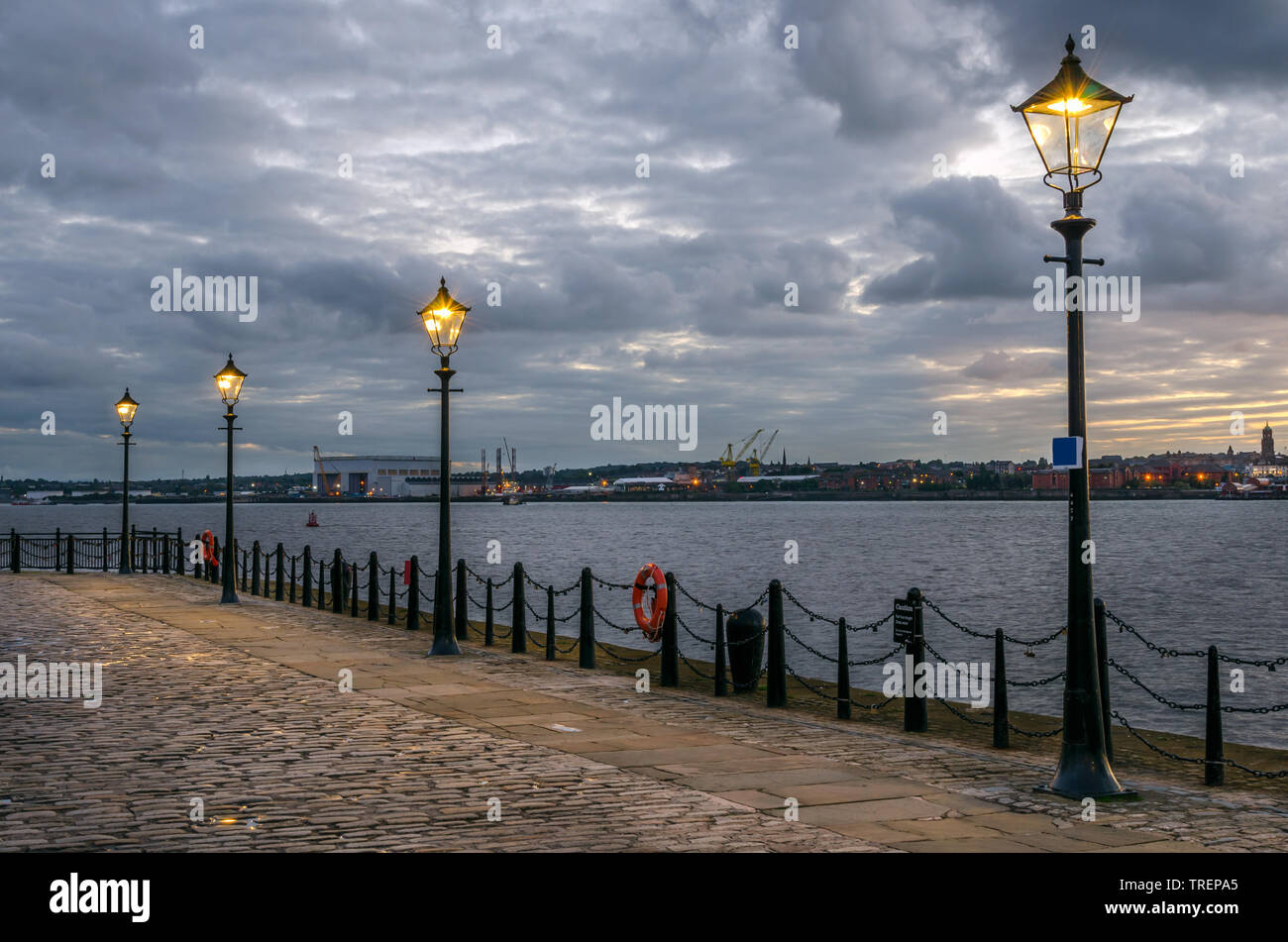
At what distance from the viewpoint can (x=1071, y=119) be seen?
8.41 m

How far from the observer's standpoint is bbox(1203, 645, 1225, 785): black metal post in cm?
951

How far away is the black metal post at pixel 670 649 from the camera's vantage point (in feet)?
48.8

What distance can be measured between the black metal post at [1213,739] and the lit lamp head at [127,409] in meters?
30.3

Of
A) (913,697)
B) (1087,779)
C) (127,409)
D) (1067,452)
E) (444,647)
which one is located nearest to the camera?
(1067,452)

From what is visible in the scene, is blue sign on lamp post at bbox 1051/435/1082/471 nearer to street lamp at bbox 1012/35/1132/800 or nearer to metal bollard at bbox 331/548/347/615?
street lamp at bbox 1012/35/1132/800

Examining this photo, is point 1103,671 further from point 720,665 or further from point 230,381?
point 230,381

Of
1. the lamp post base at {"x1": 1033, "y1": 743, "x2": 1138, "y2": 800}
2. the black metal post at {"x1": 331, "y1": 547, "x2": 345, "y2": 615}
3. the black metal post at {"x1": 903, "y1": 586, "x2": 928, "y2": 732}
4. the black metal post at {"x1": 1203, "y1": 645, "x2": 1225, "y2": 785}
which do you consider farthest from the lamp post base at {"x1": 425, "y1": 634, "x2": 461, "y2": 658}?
the black metal post at {"x1": 1203, "y1": 645, "x2": 1225, "y2": 785}

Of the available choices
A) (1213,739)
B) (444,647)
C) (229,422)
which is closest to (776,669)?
(1213,739)

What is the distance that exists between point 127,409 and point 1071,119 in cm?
3055

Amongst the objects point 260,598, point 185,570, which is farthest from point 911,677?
point 185,570

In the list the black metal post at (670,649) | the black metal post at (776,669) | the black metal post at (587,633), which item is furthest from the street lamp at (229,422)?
the black metal post at (776,669)

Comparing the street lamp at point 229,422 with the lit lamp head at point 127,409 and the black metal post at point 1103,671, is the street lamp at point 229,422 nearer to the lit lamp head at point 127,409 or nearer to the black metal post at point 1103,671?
the lit lamp head at point 127,409
